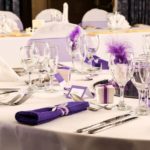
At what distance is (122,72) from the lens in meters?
1.53

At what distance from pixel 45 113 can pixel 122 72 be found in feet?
1.19

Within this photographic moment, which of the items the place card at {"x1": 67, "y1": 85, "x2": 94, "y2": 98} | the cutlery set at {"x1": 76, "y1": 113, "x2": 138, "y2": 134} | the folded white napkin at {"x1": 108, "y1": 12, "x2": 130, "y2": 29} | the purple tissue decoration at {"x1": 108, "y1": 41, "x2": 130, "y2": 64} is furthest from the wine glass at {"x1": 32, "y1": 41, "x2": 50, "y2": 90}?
the folded white napkin at {"x1": 108, "y1": 12, "x2": 130, "y2": 29}

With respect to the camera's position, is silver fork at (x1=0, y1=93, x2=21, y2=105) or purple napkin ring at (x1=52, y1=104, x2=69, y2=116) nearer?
purple napkin ring at (x1=52, y1=104, x2=69, y2=116)

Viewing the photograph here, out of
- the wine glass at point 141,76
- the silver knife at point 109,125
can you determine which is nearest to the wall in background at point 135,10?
the wine glass at point 141,76

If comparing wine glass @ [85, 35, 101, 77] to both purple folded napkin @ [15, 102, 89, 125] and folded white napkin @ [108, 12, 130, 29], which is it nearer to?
purple folded napkin @ [15, 102, 89, 125]

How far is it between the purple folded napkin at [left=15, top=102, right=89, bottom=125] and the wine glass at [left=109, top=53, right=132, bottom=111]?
17 cm

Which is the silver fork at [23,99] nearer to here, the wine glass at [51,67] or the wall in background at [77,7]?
the wine glass at [51,67]

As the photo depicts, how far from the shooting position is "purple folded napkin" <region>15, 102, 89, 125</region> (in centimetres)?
129

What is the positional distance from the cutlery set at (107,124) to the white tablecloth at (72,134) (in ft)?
0.07

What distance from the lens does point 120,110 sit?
58.1 inches

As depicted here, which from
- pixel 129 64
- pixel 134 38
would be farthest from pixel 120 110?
pixel 134 38

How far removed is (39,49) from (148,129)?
0.85 metres

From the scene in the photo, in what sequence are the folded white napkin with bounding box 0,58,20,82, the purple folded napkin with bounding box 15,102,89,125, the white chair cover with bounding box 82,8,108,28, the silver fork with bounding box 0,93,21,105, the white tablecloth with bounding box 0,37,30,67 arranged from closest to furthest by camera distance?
the purple folded napkin with bounding box 15,102,89,125 → the silver fork with bounding box 0,93,21,105 → the folded white napkin with bounding box 0,58,20,82 → the white tablecloth with bounding box 0,37,30,67 → the white chair cover with bounding box 82,8,108,28

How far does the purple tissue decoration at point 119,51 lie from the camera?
157cm
